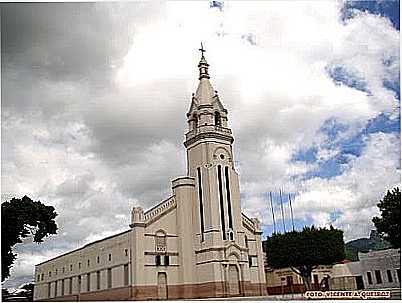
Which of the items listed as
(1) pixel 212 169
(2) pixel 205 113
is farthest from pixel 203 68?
(1) pixel 212 169

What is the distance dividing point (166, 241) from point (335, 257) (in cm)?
1006

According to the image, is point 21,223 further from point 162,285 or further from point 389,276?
point 389,276

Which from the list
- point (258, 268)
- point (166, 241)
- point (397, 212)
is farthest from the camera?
point (258, 268)

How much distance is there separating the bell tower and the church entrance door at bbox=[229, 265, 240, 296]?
4.64 feet

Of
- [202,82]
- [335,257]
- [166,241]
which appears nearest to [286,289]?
[335,257]

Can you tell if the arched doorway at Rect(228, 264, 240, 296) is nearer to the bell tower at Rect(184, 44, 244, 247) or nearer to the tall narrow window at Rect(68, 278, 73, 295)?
the bell tower at Rect(184, 44, 244, 247)

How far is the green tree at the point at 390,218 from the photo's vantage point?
22438 mm

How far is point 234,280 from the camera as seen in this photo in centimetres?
2538

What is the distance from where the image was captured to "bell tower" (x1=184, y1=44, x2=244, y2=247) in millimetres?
25438

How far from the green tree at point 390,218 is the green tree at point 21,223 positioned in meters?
14.8

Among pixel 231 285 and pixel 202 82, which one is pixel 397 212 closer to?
pixel 231 285

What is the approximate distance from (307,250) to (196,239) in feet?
23.1

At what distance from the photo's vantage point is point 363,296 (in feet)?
53.4

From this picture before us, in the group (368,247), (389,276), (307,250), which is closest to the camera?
(389,276)
